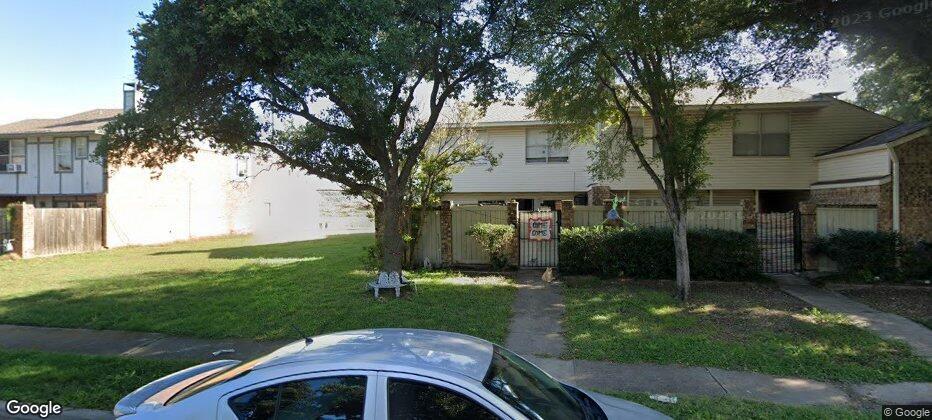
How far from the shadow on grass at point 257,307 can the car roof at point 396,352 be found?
4228mm

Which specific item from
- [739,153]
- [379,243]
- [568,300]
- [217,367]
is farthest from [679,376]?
[739,153]

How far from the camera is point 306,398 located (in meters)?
2.62

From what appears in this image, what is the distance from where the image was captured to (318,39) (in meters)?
7.46

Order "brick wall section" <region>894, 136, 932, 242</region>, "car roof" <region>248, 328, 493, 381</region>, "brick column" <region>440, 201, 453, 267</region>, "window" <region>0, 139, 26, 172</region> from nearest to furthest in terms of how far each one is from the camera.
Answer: "car roof" <region>248, 328, 493, 381</region>
"brick wall section" <region>894, 136, 932, 242</region>
"brick column" <region>440, 201, 453, 267</region>
"window" <region>0, 139, 26, 172</region>

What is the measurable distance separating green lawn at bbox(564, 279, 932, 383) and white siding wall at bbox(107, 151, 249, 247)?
16.0 m

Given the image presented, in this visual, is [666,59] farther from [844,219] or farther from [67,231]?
[67,231]

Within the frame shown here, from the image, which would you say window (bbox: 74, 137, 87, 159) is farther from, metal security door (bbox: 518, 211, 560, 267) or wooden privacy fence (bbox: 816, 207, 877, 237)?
wooden privacy fence (bbox: 816, 207, 877, 237)

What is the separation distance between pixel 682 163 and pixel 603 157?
125 inches

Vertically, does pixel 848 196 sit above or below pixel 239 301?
above

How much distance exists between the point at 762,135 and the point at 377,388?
18.7 m

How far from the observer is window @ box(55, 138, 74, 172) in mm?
23719

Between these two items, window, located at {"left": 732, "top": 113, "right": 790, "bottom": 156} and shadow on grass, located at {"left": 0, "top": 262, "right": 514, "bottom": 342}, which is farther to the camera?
window, located at {"left": 732, "top": 113, "right": 790, "bottom": 156}

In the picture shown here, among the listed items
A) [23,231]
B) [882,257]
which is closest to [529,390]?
[882,257]
